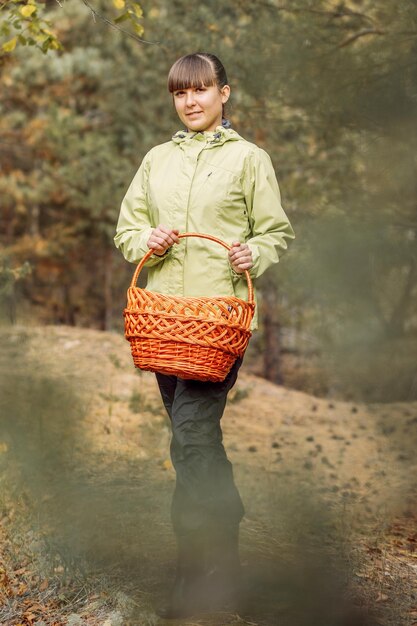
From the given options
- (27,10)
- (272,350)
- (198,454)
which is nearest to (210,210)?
(198,454)

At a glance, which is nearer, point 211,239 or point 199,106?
point 211,239

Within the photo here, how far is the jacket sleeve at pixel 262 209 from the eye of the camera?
126 inches

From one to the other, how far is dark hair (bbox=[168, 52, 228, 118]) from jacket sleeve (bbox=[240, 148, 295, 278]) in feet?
1.19

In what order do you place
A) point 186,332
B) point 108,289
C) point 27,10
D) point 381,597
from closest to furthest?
point 186,332 → point 381,597 → point 27,10 → point 108,289

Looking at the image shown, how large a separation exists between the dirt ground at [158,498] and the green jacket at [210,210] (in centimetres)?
128

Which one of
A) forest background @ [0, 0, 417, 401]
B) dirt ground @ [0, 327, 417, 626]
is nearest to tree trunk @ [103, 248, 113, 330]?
forest background @ [0, 0, 417, 401]

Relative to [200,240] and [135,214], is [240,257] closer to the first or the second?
[200,240]

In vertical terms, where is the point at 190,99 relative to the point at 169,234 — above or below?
above

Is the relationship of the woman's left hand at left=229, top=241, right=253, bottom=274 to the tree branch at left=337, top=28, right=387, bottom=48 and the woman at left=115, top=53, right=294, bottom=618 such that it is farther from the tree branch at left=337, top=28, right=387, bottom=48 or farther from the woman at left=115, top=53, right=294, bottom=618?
the tree branch at left=337, top=28, right=387, bottom=48

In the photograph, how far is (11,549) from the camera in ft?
12.2

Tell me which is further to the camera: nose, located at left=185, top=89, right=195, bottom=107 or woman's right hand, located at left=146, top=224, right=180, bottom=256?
nose, located at left=185, top=89, right=195, bottom=107

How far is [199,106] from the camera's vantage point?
3258mm

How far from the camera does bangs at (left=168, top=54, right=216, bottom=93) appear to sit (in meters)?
3.24

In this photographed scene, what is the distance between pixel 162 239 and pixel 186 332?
0.39 metres
